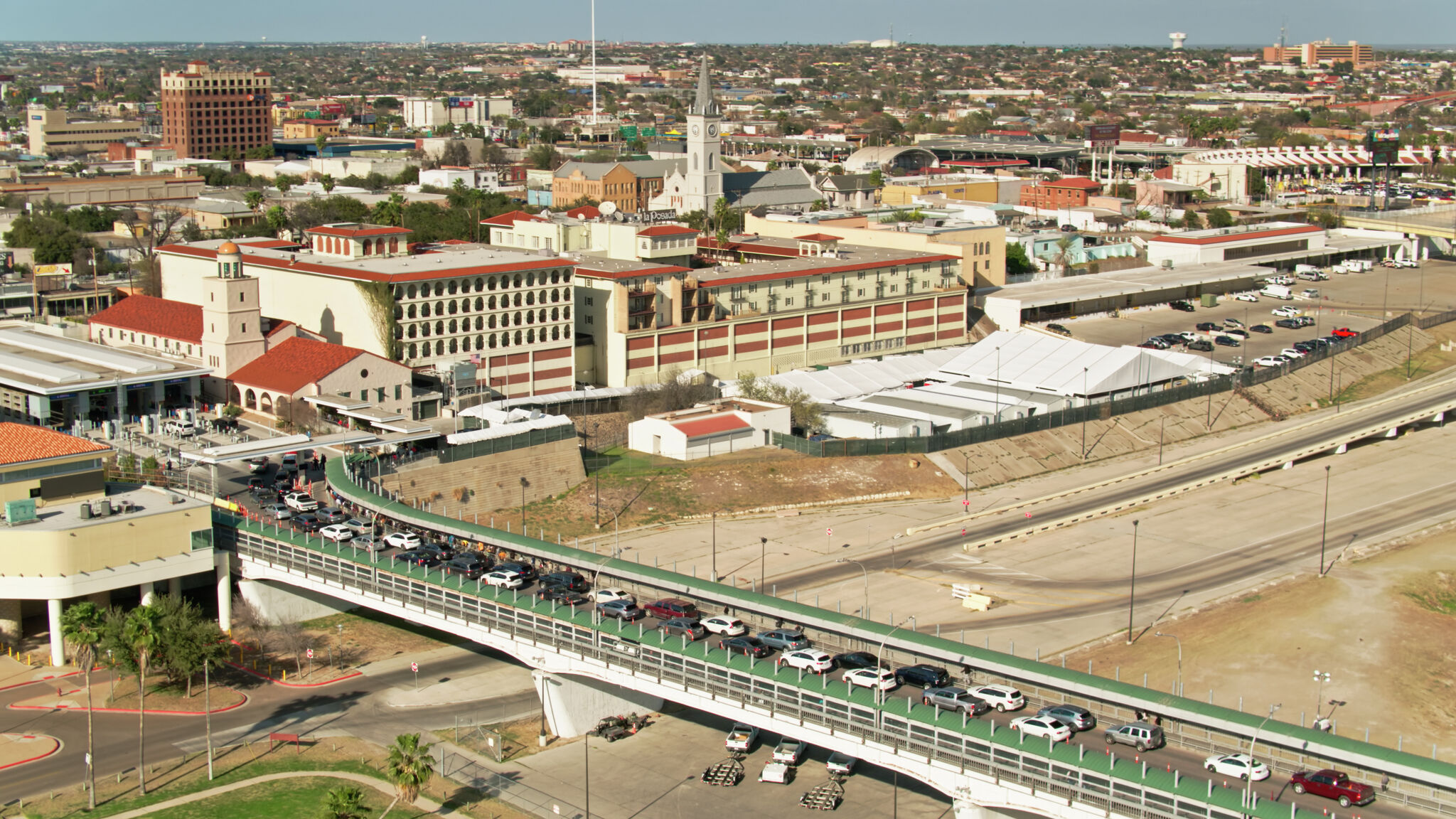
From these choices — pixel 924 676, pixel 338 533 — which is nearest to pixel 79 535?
pixel 338 533

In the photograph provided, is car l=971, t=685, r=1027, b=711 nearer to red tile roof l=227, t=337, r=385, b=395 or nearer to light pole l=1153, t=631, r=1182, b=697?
light pole l=1153, t=631, r=1182, b=697

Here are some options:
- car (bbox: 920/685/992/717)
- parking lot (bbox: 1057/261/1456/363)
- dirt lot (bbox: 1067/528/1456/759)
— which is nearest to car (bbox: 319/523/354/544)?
car (bbox: 920/685/992/717)

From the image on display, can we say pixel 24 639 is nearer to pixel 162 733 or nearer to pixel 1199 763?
pixel 162 733

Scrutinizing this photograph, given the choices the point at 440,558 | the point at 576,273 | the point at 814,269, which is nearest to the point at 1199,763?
the point at 440,558

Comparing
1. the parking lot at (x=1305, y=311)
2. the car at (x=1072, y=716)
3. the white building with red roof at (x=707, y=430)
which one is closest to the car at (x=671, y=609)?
the car at (x=1072, y=716)

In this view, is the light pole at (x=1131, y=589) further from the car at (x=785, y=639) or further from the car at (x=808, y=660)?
the car at (x=808, y=660)
